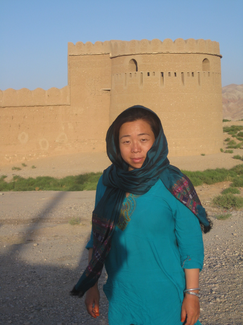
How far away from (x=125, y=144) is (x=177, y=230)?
544mm

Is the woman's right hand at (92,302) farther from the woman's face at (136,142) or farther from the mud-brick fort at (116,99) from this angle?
the mud-brick fort at (116,99)

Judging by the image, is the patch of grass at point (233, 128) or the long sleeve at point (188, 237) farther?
the patch of grass at point (233, 128)

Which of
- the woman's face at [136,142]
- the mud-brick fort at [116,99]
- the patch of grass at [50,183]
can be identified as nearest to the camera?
the woman's face at [136,142]

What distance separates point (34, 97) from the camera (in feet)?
54.5

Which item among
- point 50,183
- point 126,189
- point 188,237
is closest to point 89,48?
point 50,183

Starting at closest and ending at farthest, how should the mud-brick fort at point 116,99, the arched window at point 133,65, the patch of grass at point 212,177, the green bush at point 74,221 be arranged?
the green bush at point 74,221 < the patch of grass at point 212,177 < the mud-brick fort at point 116,99 < the arched window at point 133,65

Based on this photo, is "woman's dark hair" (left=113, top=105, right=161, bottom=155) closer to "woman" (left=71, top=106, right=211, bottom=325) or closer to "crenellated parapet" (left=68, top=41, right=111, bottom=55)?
"woman" (left=71, top=106, right=211, bottom=325)

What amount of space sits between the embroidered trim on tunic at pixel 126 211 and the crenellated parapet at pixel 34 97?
15.4 metres

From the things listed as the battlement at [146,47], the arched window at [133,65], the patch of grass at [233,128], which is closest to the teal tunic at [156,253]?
the battlement at [146,47]

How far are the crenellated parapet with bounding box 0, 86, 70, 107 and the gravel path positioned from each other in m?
9.38

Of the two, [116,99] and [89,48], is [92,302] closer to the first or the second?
[116,99]

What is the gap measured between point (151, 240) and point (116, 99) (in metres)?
14.9

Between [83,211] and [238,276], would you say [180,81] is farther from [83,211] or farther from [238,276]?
[238,276]

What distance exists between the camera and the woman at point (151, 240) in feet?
5.96
